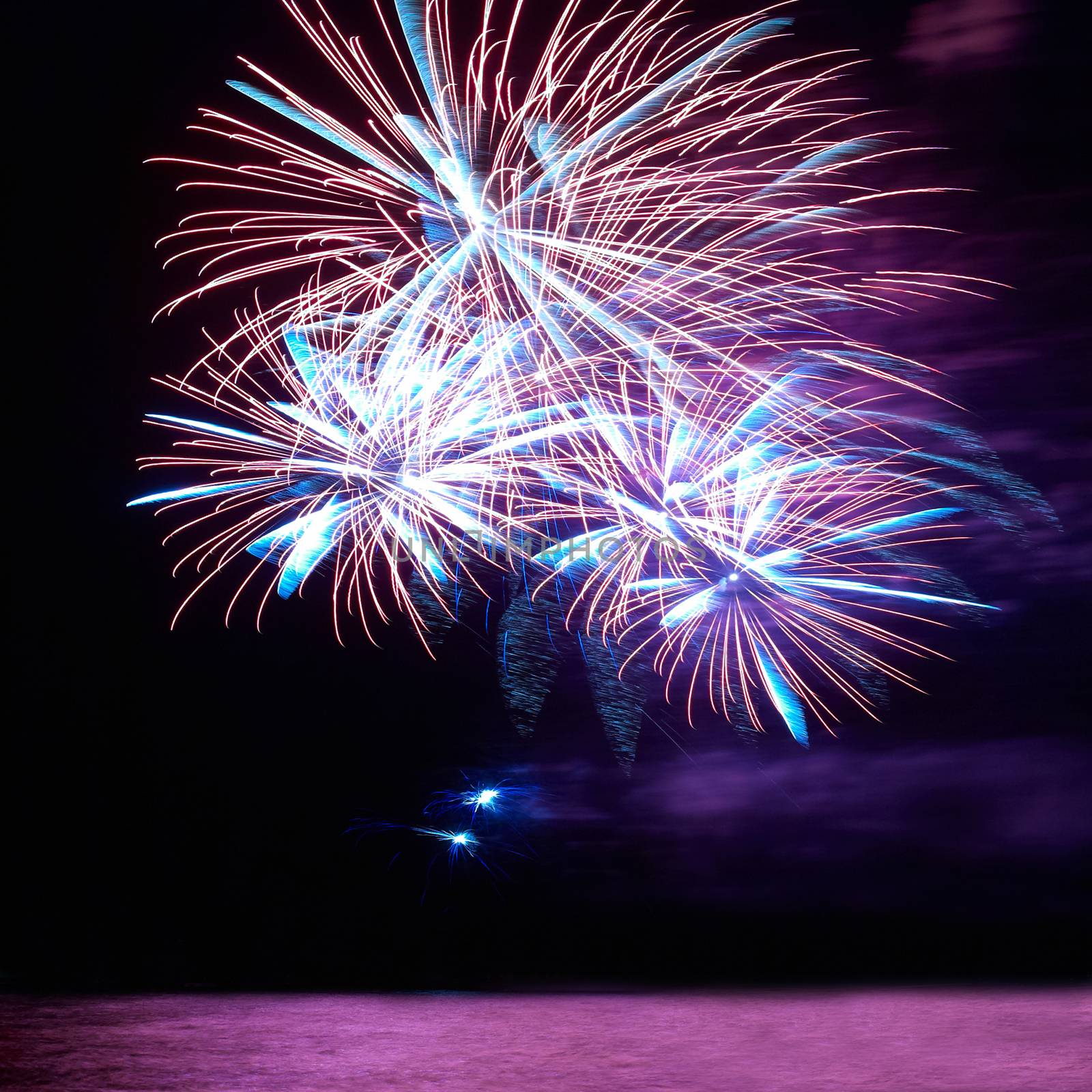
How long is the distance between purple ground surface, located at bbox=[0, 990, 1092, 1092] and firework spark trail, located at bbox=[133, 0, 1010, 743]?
1671mm

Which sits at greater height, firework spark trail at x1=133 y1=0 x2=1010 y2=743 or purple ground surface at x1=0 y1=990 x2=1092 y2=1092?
firework spark trail at x1=133 y1=0 x2=1010 y2=743

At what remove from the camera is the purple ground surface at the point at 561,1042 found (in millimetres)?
3340

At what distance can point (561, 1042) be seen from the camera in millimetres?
3869

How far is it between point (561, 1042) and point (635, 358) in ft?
10.1

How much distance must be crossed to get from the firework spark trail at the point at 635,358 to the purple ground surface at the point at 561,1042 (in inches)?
65.8

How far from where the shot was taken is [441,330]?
5039 millimetres

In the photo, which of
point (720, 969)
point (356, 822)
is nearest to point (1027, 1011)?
point (720, 969)

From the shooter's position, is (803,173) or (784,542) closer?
(803,173)

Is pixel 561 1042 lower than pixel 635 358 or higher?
lower

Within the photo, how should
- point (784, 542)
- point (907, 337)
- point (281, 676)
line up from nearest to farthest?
point (907, 337) → point (784, 542) → point (281, 676)

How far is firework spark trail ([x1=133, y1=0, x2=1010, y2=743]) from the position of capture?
178 inches

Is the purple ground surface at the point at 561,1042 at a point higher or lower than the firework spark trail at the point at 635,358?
lower

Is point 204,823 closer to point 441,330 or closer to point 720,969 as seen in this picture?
point 720,969

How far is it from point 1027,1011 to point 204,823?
711 centimetres
